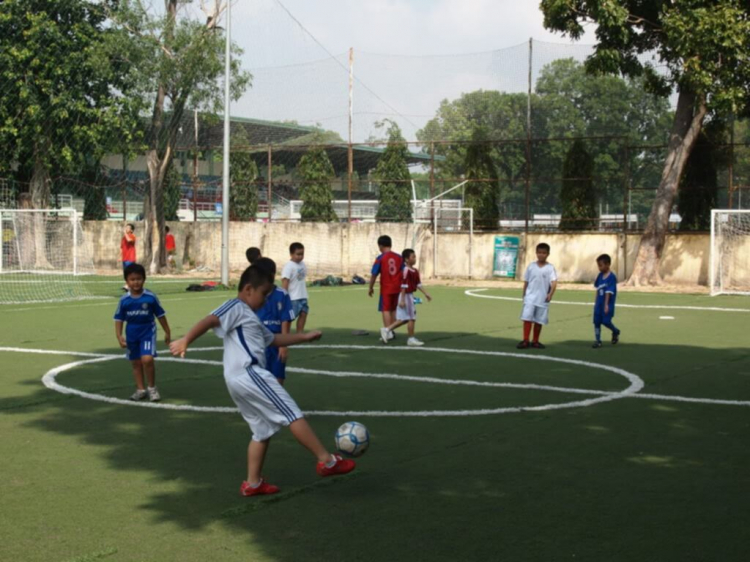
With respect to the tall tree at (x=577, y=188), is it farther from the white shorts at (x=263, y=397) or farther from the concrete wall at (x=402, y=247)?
the white shorts at (x=263, y=397)

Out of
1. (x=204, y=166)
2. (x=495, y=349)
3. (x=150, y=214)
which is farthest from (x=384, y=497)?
(x=204, y=166)

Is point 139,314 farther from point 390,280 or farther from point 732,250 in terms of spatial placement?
point 732,250

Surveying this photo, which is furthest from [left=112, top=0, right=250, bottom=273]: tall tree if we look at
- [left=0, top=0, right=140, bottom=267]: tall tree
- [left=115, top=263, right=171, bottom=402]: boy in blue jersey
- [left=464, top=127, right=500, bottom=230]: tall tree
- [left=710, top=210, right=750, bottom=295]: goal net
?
[left=115, top=263, right=171, bottom=402]: boy in blue jersey

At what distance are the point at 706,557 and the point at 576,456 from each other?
7.55ft

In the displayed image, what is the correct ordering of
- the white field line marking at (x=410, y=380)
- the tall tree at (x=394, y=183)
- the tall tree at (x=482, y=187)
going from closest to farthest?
the white field line marking at (x=410, y=380) → the tall tree at (x=482, y=187) → the tall tree at (x=394, y=183)

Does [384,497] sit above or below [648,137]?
below

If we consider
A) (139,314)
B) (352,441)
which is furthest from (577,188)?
(352,441)

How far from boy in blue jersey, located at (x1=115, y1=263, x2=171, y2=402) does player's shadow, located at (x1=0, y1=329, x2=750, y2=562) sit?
0.36 metres

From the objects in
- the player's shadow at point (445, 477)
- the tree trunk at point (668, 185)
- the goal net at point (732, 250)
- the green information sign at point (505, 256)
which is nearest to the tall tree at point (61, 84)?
the green information sign at point (505, 256)

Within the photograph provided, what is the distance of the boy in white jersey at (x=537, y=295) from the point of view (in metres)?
14.1

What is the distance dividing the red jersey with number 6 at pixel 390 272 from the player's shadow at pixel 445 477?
4783 millimetres

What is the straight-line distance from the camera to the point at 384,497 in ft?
20.1

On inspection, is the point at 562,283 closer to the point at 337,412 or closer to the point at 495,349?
the point at 495,349

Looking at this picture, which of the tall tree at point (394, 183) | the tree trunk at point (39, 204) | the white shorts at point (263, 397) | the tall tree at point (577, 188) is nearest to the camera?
the white shorts at point (263, 397)
